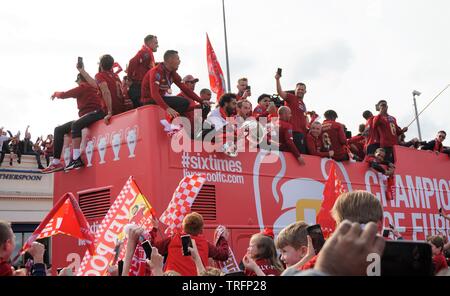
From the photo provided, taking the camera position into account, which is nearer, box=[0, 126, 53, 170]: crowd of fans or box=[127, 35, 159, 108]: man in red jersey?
box=[127, 35, 159, 108]: man in red jersey

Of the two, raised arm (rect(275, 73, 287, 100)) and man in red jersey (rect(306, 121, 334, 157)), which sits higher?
raised arm (rect(275, 73, 287, 100))

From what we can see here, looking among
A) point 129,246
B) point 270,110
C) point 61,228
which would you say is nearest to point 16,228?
point 270,110

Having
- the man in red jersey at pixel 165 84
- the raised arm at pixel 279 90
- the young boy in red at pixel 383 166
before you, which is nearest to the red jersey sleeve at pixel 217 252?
the man in red jersey at pixel 165 84

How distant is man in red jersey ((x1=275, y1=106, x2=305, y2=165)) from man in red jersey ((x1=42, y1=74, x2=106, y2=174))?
2490mm

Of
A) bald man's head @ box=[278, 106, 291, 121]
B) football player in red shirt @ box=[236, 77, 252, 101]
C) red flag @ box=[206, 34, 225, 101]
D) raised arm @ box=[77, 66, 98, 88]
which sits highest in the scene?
red flag @ box=[206, 34, 225, 101]

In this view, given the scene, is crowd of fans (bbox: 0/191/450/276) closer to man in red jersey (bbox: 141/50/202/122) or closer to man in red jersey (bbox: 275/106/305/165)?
man in red jersey (bbox: 141/50/202/122)

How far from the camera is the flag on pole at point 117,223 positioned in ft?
15.7

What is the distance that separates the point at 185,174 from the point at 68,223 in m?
1.65

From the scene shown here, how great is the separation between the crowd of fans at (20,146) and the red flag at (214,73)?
10.7 m

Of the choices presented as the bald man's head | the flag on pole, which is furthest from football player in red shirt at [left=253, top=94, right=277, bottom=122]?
the flag on pole

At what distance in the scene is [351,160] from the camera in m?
9.20

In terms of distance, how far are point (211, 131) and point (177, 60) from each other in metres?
0.99

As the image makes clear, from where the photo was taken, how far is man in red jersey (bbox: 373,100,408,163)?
32.8 ft

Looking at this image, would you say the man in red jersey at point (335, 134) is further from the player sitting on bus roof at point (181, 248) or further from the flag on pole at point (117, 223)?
the flag on pole at point (117, 223)
